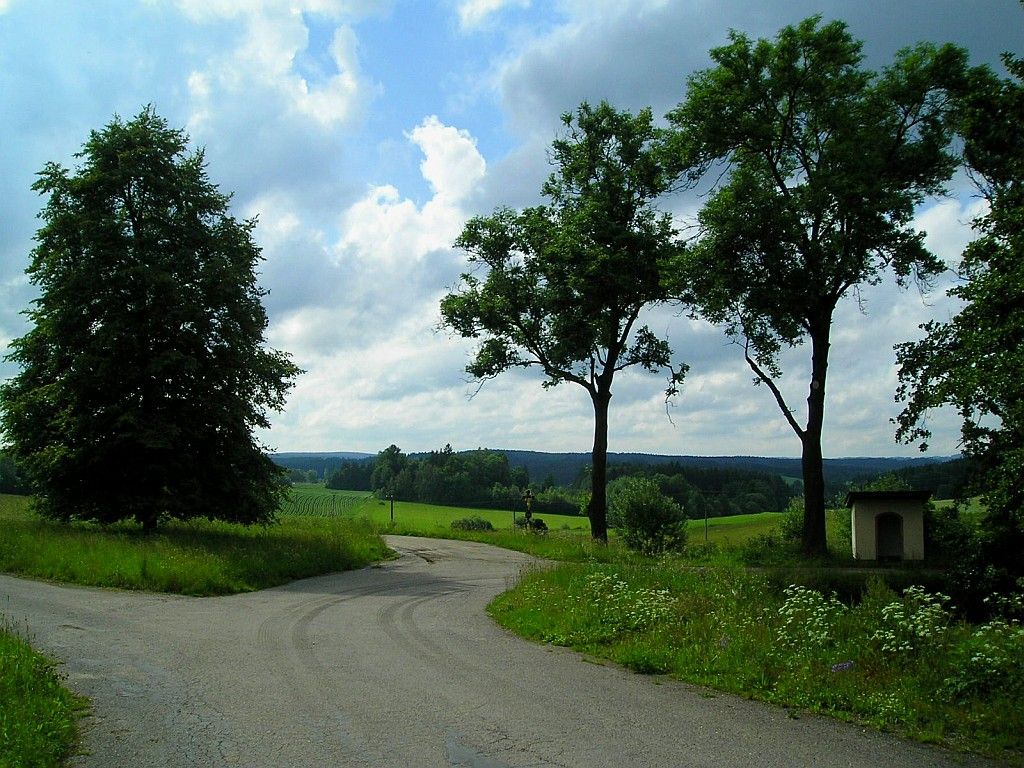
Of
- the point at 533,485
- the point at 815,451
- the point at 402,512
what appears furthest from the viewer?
the point at 533,485

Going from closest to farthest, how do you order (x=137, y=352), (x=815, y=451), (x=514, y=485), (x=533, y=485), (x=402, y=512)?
(x=137, y=352) < (x=815, y=451) < (x=402, y=512) < (x=514, y=485) < (x=533, y=485)

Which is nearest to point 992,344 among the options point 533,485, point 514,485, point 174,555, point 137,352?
point 174,555

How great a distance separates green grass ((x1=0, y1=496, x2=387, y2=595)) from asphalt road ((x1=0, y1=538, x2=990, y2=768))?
3.63 metres

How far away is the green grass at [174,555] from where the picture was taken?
17.0m

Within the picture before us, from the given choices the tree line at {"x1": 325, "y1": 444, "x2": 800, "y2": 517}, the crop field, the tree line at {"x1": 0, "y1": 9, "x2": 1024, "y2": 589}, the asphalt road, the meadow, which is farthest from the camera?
the tree line at {"x1": 325, "y1": 444, "x2": 800, "y2": 517}

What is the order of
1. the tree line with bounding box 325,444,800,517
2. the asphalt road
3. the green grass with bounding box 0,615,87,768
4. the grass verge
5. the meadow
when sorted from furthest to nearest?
the tree line with bounding box 325,444,800,517, the meadow, the grass verge, the asphalt road, the green grass with bounding box 0,615,87,768

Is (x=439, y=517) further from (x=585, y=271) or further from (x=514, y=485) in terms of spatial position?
(x=585, y=271)

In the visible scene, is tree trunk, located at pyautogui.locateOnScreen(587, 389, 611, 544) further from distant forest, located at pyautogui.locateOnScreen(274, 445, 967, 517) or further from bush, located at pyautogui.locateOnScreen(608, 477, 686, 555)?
distant forest, located at pyautogui.locateOnScreen(274, 445, 967, 517)

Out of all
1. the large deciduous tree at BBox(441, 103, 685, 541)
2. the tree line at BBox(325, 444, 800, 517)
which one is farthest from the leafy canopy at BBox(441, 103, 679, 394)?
the tree line at BBox(325, 444, 800, 517)

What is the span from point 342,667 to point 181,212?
65.8 ft

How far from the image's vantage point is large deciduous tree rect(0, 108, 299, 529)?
78.1ft

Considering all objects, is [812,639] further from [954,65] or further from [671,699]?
[954,65]

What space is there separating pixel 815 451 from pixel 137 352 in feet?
71.2

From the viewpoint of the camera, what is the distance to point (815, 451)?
2770 cm
